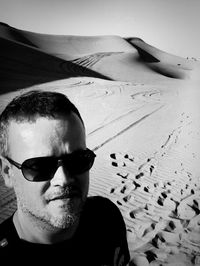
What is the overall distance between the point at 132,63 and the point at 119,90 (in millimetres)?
14559

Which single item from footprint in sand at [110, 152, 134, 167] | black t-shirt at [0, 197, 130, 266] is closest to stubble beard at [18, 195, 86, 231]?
black t-shirt at [0, 197, 130, 266]

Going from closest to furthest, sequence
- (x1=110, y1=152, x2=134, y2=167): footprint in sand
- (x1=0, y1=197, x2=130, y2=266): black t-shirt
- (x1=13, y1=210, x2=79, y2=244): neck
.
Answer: (x1=0, y1=197, x2=130, y2=266): black t-shirt, (x1=13, y1=210, x2=79, y2=244): neck, (x1=110, y1=152, x2=134, y2=167): footprint in sand

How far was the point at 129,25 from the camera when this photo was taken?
192 inches

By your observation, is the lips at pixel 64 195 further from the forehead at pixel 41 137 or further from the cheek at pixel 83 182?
the forehead at pixel 41 137

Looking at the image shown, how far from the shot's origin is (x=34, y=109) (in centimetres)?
163

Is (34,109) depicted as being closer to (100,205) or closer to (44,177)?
(44,177)

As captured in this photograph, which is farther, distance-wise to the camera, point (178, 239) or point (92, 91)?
point (92, 91)

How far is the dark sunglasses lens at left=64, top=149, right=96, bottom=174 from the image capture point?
65.9 inches

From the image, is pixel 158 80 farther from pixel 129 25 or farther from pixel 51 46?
pixel 51 46

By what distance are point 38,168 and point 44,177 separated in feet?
0.25

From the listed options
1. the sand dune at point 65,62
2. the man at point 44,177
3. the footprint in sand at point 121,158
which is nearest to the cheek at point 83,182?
the man at point 44,177

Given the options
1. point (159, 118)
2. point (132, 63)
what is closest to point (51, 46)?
point (132, 63)

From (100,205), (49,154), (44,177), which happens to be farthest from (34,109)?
(100,205)

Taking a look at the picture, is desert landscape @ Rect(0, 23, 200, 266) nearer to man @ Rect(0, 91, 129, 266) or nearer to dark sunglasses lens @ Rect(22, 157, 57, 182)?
man @ Rect(0, 91, 129, 266)
